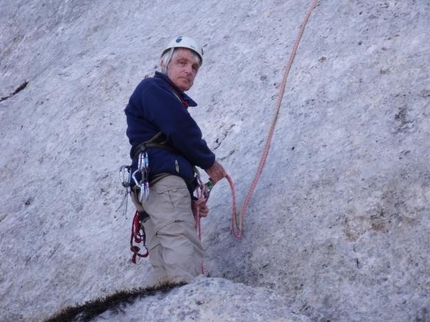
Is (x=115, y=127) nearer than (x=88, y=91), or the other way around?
(x=115, y=127)

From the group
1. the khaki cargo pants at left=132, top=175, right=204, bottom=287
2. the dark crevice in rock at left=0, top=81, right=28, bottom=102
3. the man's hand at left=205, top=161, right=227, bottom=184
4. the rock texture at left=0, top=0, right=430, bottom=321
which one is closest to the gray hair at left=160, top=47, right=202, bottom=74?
the man's hand at left=205, top=161, right=227, bottom=184

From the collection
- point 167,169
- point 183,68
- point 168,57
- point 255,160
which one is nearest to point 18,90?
point 255,160

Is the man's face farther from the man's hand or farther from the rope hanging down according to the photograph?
the rope hanging down

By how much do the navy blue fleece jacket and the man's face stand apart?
4.1 inches

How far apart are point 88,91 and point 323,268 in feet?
20.5

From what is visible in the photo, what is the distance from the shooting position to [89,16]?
1281 cm

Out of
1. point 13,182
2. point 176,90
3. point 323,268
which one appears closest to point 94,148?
point 13,182

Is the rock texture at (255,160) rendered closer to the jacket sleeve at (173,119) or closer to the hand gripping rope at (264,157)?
the hand gripping rope at (264,157)

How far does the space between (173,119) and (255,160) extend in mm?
1664

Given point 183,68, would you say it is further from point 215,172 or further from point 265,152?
point 265,152

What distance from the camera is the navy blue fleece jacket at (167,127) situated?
18.4ft

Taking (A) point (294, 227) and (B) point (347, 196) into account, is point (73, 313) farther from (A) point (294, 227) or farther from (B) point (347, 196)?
(B) point (347, 196)

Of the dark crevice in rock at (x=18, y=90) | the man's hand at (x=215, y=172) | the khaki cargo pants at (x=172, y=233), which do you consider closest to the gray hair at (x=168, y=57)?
the man's hand at (x=215, y=172)

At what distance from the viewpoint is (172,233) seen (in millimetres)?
5445
